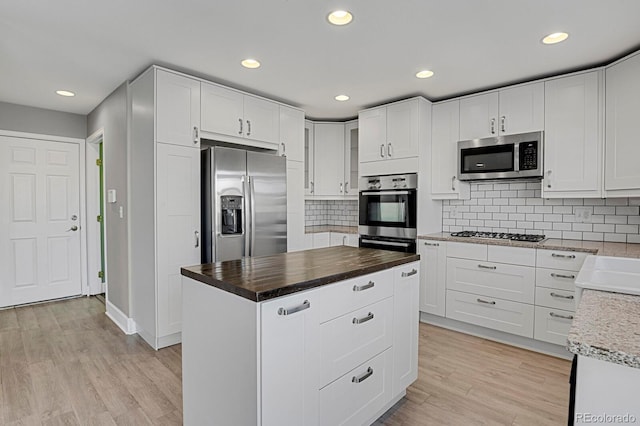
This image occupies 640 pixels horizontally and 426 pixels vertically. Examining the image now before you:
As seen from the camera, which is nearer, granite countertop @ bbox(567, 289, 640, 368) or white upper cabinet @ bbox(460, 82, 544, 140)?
granite countertop @ bbox(567, 289, 640, 368)

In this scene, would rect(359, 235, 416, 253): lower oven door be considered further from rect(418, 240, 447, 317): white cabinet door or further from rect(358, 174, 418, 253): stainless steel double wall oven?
rect(418, 240, 447, 317): white cabinet door

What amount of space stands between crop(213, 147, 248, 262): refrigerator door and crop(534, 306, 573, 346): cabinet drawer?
8.84 ft

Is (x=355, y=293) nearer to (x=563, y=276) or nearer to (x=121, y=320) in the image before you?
(x=563, y=276)

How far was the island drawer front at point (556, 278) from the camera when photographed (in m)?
2.72

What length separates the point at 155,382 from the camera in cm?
238

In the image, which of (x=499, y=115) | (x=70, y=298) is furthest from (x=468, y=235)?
(x=70, y=298)

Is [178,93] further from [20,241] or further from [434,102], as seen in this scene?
[20,241]

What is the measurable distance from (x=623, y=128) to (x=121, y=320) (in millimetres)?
4799

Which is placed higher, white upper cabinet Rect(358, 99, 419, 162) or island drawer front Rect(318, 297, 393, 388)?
white upper cabinet Rect(358, 99, 419, 162)

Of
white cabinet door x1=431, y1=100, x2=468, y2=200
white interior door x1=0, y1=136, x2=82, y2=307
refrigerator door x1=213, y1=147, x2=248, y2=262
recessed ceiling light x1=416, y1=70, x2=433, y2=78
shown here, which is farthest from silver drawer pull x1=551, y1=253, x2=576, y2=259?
white interior door x1=0, y1=136, x2=82, y2=307

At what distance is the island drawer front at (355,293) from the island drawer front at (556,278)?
67.6 inches

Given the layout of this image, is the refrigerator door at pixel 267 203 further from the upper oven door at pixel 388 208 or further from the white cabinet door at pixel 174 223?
the upper oven door at pixel 388 208

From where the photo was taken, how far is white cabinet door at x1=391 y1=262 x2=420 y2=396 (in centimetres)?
201

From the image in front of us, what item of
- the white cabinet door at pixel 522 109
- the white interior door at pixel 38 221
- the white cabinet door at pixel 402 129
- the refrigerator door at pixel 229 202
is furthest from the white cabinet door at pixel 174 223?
the white cabinet door at pixel 522 109
